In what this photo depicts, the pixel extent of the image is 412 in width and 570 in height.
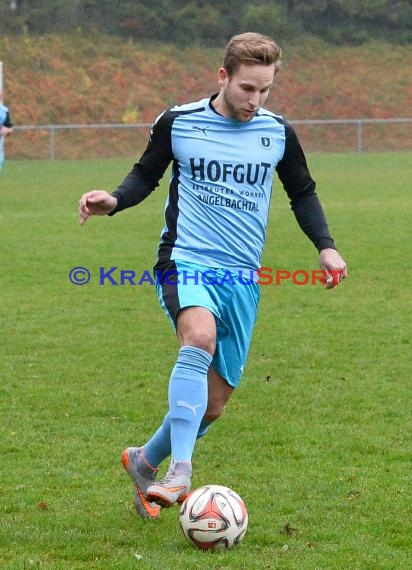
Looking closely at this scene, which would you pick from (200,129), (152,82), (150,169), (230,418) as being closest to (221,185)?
(200,129)

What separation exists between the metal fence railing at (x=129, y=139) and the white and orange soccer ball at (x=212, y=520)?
2994 cm

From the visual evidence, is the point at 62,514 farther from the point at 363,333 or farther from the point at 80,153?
the point at 80,153

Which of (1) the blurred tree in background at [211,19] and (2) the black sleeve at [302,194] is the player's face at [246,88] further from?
(1) the blurred tree in background at [211,19]

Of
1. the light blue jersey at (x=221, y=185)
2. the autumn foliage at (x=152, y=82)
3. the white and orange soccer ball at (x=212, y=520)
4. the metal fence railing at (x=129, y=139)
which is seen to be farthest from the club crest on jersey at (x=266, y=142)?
the autumn foliage at (x=152, y=82)

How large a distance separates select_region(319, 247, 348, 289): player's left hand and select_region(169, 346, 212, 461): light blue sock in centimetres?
70

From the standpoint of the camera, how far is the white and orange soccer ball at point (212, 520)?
13.5 feet

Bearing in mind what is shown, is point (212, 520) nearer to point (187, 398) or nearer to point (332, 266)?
point (187, 398)

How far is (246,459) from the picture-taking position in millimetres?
5469

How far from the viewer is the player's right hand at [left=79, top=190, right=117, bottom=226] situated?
14.6 ft

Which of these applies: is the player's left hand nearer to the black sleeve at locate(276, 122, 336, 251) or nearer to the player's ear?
the black sleeve at locate(276, 122, 336, 251)

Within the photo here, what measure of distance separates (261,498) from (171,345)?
145 inches

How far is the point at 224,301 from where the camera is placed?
4520 mm

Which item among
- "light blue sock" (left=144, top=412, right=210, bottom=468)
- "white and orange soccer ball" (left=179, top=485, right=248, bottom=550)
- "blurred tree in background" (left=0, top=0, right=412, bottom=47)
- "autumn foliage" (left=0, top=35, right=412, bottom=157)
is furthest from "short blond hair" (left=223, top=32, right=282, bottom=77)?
"blurred tree in background" (left=0, top=0, right=412, bottom=47)

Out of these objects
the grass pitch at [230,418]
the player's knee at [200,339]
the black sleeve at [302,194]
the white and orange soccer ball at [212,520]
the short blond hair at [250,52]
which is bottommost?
the grass pitch at [230,418]
